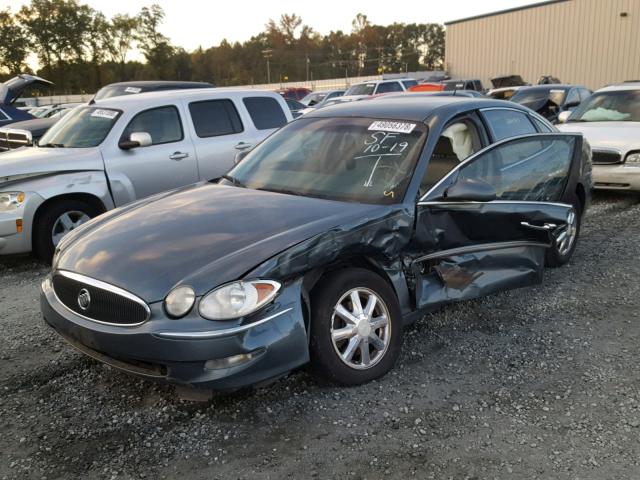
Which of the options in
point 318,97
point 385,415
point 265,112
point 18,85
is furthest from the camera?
point 318,97

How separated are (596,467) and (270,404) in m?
1.65

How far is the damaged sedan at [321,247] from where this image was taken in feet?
9.41

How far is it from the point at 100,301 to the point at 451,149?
259cm

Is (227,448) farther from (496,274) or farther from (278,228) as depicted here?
(496,274)

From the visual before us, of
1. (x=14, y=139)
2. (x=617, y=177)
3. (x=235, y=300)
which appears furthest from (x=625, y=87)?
(x=14, y=139)

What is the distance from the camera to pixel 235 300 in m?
2.87

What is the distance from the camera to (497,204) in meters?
4.13

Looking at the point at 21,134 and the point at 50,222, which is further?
the point at 21,134

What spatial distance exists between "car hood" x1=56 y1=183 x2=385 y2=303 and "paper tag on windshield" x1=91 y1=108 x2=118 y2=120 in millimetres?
3199

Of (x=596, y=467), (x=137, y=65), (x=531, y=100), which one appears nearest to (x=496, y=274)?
(x=596, y=467)

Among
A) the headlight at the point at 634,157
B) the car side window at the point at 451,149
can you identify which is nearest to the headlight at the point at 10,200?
the car side window at the point at 451,149

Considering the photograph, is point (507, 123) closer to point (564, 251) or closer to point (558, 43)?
point (564, 251)

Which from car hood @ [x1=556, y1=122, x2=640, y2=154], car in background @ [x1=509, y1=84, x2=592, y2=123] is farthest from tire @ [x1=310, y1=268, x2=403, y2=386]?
car in background @ [x1=509, y1=84, x2=592, y2=123]

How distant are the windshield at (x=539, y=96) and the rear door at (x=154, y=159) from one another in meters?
9.90
